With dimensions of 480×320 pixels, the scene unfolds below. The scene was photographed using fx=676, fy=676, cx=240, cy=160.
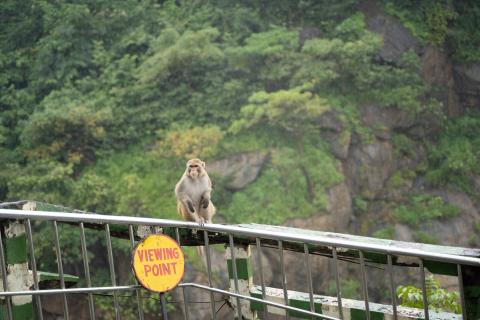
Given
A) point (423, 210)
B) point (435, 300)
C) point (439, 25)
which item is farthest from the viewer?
point (439, 25)

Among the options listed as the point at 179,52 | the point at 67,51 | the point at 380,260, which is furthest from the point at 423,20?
the point at 380,260

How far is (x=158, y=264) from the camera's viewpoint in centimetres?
236

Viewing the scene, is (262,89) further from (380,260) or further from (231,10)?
(380,260)

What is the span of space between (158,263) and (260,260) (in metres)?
0.36

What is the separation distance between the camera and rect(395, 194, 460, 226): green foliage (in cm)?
1370

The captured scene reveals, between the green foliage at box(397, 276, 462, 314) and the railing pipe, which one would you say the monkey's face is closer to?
the green foliage at box(397, 276, 462, 314)

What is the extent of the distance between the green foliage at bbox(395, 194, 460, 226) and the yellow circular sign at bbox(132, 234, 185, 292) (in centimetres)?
1184

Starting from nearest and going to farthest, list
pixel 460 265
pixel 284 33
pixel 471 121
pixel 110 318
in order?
pixel 460 265
pixel 110 318
pixel 284 33
pixel 471 121

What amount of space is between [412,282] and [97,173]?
6.26 m

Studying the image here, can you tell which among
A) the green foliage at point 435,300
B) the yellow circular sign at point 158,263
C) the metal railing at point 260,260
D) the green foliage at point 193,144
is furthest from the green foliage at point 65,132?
the yellow circular sign at point 158,263

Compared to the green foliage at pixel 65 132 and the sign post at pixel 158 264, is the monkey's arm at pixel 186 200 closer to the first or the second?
the sign post at pixel 158 264

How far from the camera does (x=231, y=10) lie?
49.9ft

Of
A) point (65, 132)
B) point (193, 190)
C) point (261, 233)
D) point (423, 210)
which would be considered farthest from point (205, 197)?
point (423, 210)

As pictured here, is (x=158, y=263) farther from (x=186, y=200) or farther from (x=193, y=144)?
(x=193, y=144)
